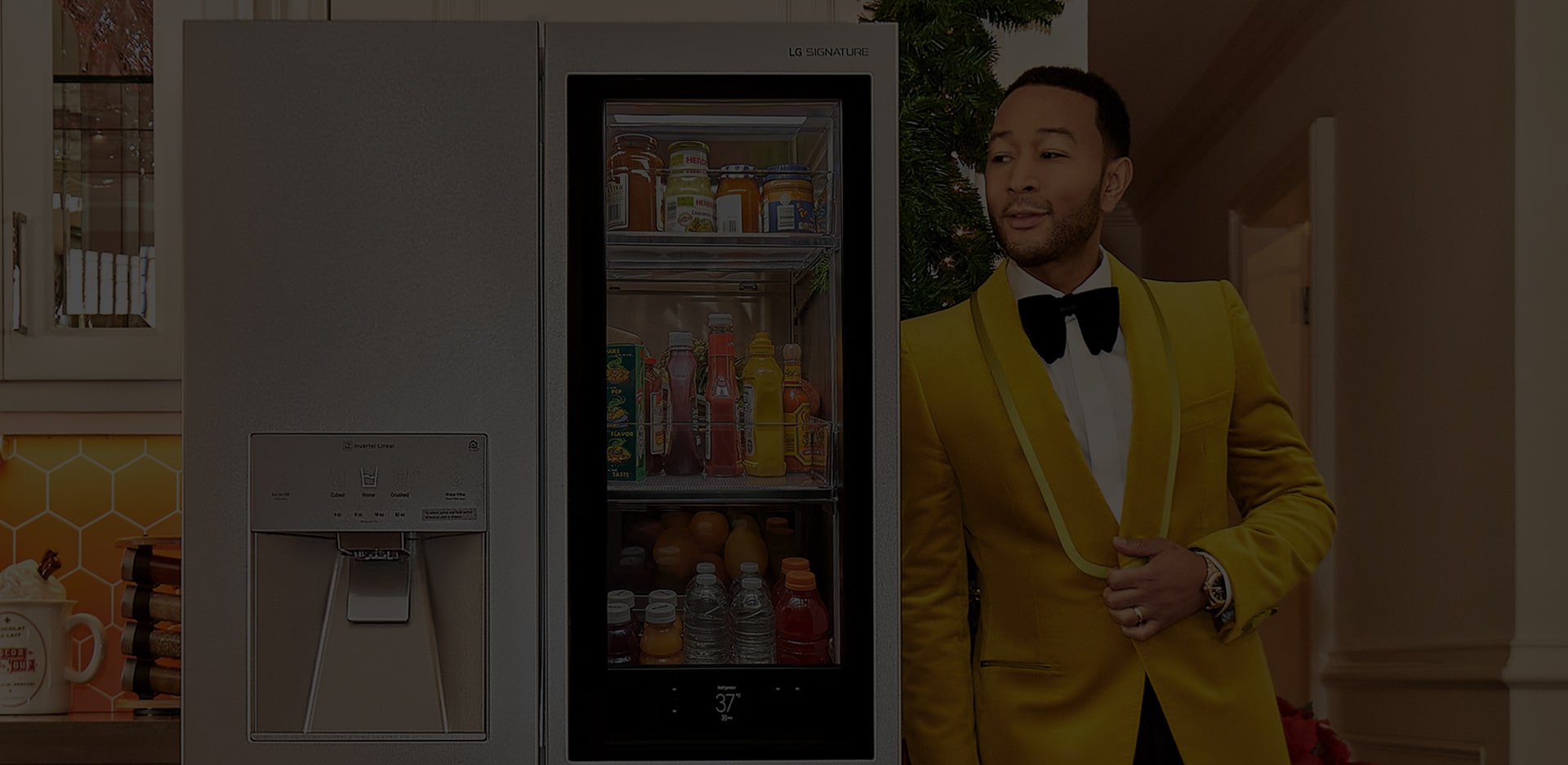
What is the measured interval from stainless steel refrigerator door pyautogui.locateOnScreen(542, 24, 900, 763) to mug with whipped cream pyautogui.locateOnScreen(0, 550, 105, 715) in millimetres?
1089

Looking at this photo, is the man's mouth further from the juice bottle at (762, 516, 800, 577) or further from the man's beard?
the juice bottle at (762, 516, 800, 577)

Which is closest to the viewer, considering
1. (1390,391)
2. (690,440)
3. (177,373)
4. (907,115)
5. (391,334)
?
(391,334)

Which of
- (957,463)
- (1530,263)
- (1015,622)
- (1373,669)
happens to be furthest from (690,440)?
(1373,669)

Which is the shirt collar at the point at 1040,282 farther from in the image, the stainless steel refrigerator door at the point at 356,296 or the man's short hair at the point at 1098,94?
the stainless steel refrigerator door at the point at 356,296

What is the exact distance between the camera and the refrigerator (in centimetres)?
136

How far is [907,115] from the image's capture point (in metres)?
1.69

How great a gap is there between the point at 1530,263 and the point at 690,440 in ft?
5.21

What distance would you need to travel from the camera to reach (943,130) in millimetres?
1723

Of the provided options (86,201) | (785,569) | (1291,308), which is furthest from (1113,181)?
(1291,308)

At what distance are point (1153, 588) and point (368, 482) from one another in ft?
3.49

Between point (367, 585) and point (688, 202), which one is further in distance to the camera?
point (688, 202)

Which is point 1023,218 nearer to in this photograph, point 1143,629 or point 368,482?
point 1143,629

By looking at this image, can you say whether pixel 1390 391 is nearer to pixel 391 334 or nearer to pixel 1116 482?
pixel 1116 482

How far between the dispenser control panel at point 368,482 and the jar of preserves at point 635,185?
1.19 ft
